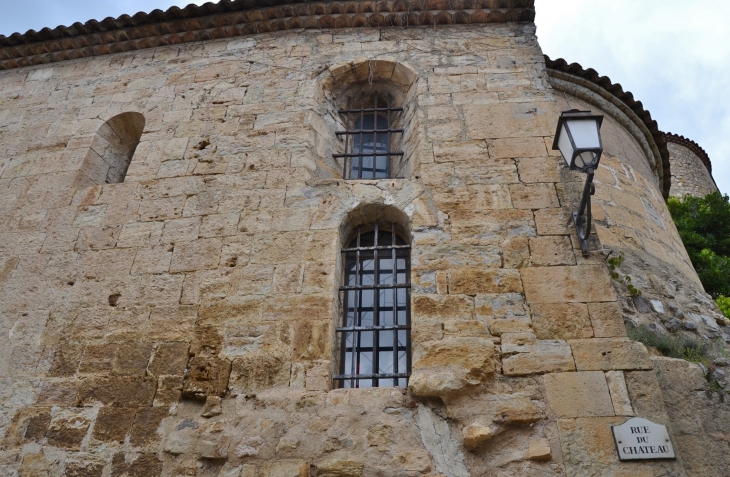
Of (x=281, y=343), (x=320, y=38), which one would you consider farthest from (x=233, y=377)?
(x=320, y=38)

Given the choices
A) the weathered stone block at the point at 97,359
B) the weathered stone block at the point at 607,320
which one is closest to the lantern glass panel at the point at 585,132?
the weathered stone block at the point at 607,320

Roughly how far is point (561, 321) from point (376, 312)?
1195mm

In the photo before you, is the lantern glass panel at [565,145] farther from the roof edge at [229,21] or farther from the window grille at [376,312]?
the roof edge at [229,21]

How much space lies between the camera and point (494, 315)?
10.9 feet

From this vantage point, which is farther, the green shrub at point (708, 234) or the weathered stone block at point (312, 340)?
the green shrub at point (708, 234)

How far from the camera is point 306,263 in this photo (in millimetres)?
3713

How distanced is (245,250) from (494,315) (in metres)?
1.81

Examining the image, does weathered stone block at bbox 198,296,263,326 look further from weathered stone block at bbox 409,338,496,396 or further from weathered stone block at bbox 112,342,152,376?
weathered stone block at bbox 409,338,496,396

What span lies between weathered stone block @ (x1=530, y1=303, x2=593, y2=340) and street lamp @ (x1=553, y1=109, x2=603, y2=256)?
44cm

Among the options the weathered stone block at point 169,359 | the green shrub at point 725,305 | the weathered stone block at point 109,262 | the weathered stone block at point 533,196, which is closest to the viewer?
the weathered stone block at point 169,359

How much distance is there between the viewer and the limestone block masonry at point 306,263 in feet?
9.86

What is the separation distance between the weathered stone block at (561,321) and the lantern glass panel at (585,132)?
991mm

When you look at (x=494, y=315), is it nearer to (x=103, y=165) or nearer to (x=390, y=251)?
(x=390, y=251)

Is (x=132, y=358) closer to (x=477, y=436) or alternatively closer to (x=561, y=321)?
(x=477, y=436)
